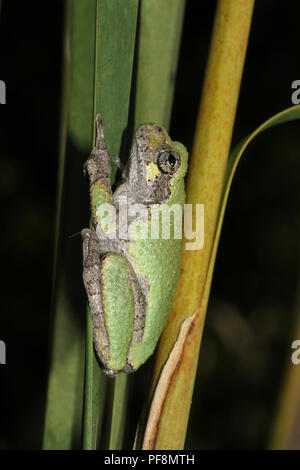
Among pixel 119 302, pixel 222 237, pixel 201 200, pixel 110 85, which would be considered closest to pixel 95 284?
pixel 119 302

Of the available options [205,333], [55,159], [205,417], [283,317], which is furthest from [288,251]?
[55,159]

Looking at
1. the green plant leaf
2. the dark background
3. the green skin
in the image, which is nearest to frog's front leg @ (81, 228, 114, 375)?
the green skin

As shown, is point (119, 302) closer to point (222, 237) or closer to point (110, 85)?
point (110, 85)

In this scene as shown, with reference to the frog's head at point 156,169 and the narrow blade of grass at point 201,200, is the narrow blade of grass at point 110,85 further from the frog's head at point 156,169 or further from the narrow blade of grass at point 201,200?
the frog's head at point 156,169

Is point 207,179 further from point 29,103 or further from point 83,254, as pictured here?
point 29,103

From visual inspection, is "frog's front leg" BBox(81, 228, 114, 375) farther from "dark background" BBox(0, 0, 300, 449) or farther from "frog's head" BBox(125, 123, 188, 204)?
"dark background" BBox(0, 0, 300, 449)
